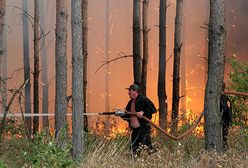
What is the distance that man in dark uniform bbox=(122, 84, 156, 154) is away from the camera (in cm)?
1188

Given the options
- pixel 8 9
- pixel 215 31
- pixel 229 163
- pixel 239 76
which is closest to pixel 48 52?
pixel 8 9

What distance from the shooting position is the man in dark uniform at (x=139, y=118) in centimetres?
1188

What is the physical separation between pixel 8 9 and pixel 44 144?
7.59m

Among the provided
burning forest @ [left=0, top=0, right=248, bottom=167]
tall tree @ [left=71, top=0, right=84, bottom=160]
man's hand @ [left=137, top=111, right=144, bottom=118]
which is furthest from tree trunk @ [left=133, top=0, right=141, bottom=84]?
tall tree @ [left=71, top=0, right=84, bottom=160]

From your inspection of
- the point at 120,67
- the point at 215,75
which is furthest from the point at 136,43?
the point at 215,75

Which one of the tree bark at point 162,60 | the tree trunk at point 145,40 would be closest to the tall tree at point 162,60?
the tree bark at point 162,60

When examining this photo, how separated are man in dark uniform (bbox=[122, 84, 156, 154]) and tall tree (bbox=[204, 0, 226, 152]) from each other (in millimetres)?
1324

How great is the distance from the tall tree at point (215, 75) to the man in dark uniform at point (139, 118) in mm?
1324

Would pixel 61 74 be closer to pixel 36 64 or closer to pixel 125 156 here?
pixel 125 156

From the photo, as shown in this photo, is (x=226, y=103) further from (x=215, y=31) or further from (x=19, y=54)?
(x=19, y=54)

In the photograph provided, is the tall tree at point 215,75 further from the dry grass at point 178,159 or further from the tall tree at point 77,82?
the tall tree at point 77,82

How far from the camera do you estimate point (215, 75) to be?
10.9 metres

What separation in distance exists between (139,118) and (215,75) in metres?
1.91

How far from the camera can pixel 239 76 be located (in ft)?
45.2
